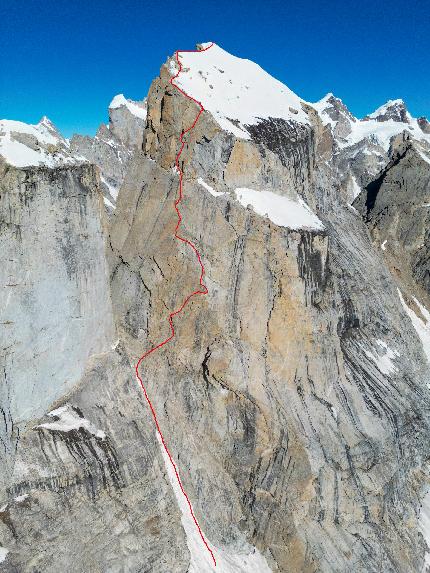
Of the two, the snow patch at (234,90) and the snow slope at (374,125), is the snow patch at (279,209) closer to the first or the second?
the snow patch at (234,90)

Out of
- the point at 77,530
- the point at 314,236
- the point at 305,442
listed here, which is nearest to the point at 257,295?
the point at 314,236

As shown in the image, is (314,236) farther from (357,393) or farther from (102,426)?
(102,426)

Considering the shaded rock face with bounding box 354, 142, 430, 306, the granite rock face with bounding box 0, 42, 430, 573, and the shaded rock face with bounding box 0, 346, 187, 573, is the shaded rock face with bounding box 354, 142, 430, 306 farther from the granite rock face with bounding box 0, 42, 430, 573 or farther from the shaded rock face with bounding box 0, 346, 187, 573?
the shaded rock face with bounding box 0, 346, 187, 573

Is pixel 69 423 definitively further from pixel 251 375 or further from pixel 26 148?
pixel 26 148

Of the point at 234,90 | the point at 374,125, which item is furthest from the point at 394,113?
the point at 234,90

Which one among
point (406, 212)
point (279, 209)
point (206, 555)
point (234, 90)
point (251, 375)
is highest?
point (234, 90)

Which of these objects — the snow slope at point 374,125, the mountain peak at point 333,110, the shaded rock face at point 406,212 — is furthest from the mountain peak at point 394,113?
the shaded rock face at point 406,212
